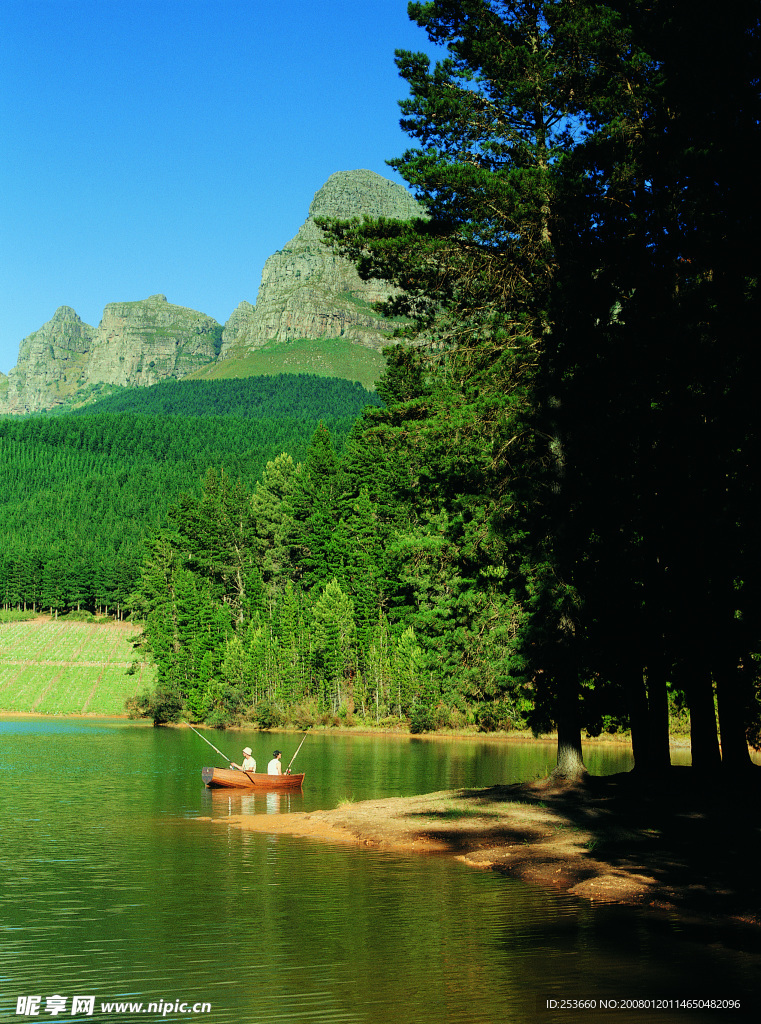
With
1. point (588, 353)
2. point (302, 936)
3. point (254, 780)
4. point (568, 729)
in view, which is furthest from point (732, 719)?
point (254, 780)

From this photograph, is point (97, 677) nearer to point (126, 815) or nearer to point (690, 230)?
point (126, 815)

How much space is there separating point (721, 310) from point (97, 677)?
9042 cm

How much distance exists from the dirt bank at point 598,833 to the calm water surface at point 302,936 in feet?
2.54

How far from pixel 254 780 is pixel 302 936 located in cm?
1723

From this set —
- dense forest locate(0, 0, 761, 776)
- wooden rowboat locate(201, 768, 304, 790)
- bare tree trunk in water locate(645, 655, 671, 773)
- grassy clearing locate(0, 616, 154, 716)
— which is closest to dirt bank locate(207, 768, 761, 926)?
bare tree trunk in water locate(645, 655, 671, 773)

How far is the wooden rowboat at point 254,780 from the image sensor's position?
29.1 meters

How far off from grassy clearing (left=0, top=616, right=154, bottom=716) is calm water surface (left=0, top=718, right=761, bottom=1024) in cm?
6810

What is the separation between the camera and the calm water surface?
989cm

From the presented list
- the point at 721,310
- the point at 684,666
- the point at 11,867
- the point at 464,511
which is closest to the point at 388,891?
the point at 11,867

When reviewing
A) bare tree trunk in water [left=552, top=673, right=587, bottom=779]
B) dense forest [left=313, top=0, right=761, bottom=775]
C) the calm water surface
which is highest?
dense forest [left=313, top=0, right=761, bottom=775]

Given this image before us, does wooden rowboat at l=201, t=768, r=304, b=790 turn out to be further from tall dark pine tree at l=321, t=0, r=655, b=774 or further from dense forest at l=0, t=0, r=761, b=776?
tall dark pine tree at l=321, t=0, r=655, b=774

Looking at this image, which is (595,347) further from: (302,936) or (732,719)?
(302,936)

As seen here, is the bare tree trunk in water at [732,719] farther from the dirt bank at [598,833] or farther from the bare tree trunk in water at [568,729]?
the bare tree trunk in water at [568,729]

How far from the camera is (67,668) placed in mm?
101188
